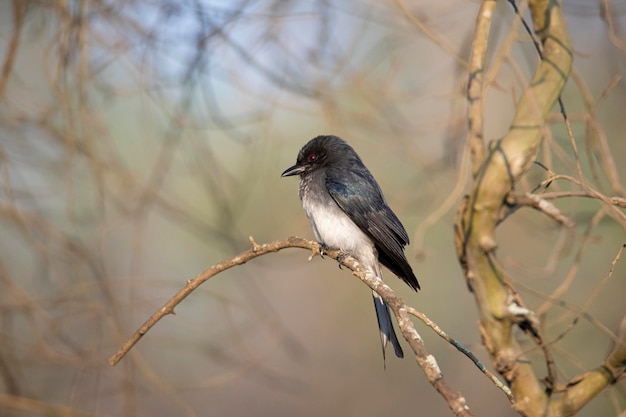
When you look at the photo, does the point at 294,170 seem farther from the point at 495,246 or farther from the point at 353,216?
the point at 495,246

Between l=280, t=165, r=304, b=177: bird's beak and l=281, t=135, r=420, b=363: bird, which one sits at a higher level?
l=280, t=165, r=304, b=177: bird's beak

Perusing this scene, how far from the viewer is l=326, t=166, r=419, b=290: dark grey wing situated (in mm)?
5020

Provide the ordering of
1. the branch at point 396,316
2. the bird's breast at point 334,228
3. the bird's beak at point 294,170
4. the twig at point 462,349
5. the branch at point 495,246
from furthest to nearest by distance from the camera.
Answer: the bird's beak at point 294,170 < the bird's breast at point 334,228 < the twig at point 462,349 < the branch at point 495,246 < the branch at point 396,316

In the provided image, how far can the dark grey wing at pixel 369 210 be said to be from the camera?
5.02 metres

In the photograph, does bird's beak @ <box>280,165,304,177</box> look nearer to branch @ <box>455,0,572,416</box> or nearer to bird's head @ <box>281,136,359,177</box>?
bird's head @ <box>281,136,359,177</box>

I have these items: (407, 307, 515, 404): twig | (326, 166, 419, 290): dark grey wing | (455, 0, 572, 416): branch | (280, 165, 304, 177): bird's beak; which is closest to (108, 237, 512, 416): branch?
(407, 307, 515, 404): twig

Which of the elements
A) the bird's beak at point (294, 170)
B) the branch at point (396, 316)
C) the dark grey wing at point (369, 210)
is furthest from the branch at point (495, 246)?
the bird's beak at point (294, 170)

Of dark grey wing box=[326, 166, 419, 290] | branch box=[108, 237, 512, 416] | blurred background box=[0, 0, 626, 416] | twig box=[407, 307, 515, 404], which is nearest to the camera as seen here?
branch box=[108, 237, 512, 416]

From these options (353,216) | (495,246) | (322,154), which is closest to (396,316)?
(495,246)

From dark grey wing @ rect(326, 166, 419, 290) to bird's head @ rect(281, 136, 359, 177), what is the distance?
7.4 inches

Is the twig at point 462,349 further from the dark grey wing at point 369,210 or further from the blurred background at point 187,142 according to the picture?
the dark grey wing at point 369,210

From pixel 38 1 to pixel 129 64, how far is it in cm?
71

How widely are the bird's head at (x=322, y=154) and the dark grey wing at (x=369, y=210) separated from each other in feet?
0.62

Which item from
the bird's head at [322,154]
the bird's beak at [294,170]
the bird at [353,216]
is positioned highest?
the bird's head at [322,154]
